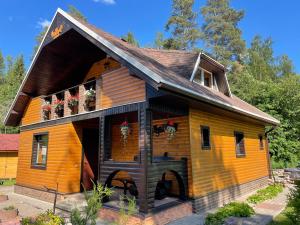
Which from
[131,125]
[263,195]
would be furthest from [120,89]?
[263,195]

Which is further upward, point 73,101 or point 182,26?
point 182,26

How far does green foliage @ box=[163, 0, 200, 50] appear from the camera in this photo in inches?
1289

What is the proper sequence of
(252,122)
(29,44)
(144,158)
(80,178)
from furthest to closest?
(29,44) → (252,122) → (80,178) → (144,158)

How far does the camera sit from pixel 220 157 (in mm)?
9422

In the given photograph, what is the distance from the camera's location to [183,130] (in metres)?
8.05

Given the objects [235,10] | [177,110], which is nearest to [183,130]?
[177,110]

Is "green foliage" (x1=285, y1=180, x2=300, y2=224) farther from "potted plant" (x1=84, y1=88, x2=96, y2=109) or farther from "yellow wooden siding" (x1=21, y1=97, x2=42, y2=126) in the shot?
"yellow wooden siding" (x1=21, y1=97, x2=42, y2=126)

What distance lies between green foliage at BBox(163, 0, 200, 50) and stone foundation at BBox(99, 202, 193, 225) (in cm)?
2800

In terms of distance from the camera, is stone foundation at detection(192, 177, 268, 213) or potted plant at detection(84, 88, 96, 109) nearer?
stone foundation at detection(192, 177, 268, 213)

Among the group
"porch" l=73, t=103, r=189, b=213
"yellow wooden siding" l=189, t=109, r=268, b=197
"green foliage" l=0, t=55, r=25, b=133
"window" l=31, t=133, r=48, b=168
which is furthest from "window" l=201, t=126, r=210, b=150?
"green foliage" l=0, t=55, r=25, b=133

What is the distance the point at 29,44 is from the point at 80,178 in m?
32.8

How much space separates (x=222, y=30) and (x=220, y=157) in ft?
89.9

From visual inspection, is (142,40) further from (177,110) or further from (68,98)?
(177,110)

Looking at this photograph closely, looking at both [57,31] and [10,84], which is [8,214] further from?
[10,84]
